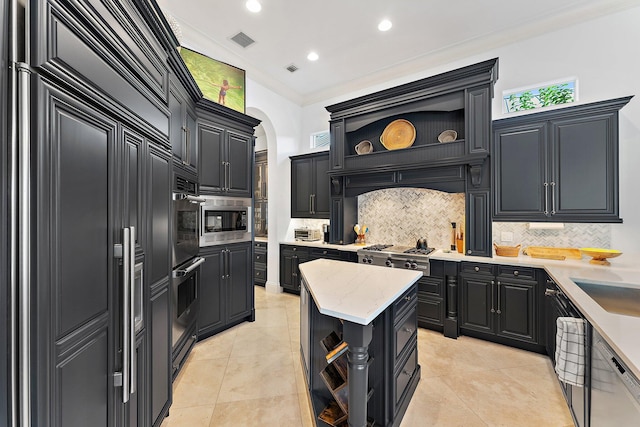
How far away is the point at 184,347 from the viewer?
258 cm

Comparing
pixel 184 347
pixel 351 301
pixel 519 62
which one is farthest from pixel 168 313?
pixel 519 62

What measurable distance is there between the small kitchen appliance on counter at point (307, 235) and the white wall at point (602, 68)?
3.32 metres

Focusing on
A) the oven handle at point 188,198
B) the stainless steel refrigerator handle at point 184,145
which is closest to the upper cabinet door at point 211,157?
the oven handle at point 188,198

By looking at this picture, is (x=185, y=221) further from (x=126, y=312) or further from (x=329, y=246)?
(x=329, y=246)

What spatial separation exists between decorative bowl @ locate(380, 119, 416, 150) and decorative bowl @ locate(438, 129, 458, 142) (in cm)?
37

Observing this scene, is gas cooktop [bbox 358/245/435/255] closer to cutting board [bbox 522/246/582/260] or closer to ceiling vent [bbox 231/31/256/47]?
cutting board [bbox 522/246/582/260]

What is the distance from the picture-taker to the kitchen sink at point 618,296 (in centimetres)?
203

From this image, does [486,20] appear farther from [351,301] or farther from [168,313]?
[168,313]

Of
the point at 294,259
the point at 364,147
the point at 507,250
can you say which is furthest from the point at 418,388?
the point at 364,147

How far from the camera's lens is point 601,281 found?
7.04ft

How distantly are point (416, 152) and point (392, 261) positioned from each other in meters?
1.53

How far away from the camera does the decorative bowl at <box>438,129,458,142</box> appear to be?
3736mm

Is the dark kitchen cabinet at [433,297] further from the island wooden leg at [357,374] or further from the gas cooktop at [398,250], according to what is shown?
the island wooden leg at [357,374]

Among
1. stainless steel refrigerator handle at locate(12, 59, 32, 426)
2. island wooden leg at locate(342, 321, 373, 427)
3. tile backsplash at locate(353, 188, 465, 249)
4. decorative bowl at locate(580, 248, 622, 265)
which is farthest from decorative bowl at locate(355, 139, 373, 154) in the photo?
stainless steel refrigerator handle at locate(12, 59, 32, 426)
